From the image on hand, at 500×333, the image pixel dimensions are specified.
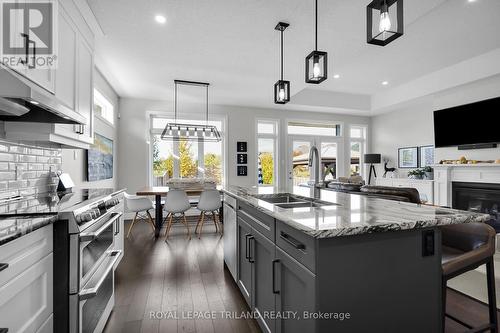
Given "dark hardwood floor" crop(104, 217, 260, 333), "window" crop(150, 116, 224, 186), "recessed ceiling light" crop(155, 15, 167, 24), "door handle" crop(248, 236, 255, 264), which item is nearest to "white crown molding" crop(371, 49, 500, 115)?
"window" crop(150, 116, 224, 186)

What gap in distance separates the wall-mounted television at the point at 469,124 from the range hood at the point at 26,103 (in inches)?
Answer: 225

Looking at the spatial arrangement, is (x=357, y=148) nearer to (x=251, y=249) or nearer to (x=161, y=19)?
(x=161, y=19)

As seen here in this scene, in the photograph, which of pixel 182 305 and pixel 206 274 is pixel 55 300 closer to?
pixel 182 305

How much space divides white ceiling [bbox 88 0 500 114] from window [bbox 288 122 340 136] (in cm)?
169

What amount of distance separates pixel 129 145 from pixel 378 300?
218 inches

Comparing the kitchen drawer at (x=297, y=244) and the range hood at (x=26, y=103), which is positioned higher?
the range hood at (x=26, y=103)

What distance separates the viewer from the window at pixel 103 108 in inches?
161

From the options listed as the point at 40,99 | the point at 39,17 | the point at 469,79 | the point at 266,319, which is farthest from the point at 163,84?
the point at 469,79

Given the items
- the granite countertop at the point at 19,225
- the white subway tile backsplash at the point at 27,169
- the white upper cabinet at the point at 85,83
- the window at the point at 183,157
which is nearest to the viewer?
the granite countertop at the point at 19,225

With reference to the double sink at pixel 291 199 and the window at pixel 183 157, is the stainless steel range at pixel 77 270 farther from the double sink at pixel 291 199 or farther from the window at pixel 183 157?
the window at pixel 183 157

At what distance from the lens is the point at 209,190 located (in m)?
4.04

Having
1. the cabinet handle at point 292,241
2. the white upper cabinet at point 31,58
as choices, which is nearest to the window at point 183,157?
the white upper cabinet at point 31,58

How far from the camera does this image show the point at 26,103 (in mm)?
1649

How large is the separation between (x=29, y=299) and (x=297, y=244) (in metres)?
1.16
